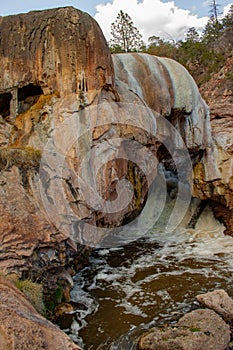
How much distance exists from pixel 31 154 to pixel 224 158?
6809 mm

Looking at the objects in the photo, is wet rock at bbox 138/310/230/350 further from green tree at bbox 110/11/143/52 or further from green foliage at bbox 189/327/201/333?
green tree at bbox 110/11/143/52

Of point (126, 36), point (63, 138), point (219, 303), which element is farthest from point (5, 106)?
point (126, 36)

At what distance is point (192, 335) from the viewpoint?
15.0 ft

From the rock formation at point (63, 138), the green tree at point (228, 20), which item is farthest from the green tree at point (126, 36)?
the rock formation at point (63, 138)

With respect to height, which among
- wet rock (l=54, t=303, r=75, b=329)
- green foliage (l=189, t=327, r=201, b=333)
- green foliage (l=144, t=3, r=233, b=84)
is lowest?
wet rock (l=54, t=303, r=75, b=329)

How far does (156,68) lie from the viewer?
386 inches

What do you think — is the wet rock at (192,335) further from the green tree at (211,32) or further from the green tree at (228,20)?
the green tree at (228,20)

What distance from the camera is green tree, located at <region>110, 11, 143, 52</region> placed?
73.8 feet

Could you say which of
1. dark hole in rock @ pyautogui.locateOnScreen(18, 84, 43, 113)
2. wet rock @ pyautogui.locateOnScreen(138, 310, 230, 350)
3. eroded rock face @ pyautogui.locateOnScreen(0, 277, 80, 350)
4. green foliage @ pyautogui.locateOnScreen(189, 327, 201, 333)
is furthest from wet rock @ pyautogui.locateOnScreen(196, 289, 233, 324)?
dark hole in rock @ pyautogui.locateOnScreen(18, 84, 43, 113)

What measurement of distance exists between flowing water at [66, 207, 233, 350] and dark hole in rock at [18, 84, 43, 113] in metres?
3.93

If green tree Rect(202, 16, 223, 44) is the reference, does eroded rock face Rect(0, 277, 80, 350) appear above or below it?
below

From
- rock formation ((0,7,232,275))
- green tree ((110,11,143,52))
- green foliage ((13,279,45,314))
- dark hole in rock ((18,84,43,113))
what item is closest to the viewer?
green foliage ((13,279,45,314))

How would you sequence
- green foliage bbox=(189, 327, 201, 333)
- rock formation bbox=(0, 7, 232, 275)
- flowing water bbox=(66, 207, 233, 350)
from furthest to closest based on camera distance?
rock formation bbox=(0, 7, 232, 275) < flowing water bbox=(66, 207, 233, 350) < green foliage bbox=(189, 327, 201, 333)

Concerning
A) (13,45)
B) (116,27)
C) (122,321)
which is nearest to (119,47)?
(116,27)
